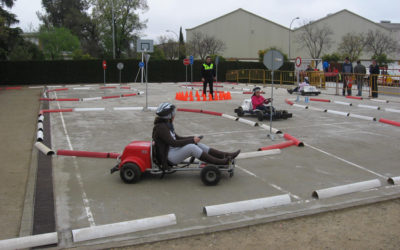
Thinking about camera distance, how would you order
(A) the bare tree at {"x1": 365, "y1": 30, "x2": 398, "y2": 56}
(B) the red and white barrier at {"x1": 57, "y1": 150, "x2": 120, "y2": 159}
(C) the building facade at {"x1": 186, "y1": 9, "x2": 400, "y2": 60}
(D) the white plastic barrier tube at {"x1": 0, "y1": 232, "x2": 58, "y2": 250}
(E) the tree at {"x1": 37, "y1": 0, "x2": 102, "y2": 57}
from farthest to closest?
1. (E) the tree at {"x1": 37, "y1": 0, "x2": 102, "y2": 57}
2. (C) the building facade at {"x1": 186, "y1": 9, "x2": 400, "y2": 60}
3. (A) the bare tree at {"x1": 365, "y1": 30, "x2": 398, "y2": 56}
4. (B) the red and white barrier at {"x1": 57, "y1": 150, "x2": 120, "y2": 159}
5. (D) the white plastic barrier tube at {"x1": 0, "y1": 232, "x2": 58, "y2": 250}

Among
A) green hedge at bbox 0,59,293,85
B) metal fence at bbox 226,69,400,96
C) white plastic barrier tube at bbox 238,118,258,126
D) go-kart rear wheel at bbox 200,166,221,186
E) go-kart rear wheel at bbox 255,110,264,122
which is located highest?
green hedge at bbox 0,59,293,85

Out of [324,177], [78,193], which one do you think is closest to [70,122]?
[78,193]

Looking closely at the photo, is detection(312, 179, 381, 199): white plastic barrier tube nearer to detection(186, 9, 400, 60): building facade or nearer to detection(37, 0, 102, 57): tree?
detection(186, 9, 400, 60): building facade

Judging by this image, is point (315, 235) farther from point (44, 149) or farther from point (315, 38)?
point (315, 38)

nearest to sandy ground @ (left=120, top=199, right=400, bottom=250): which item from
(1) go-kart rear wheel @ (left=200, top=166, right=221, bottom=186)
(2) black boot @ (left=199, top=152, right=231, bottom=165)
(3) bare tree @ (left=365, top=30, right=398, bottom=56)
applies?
(1) go-kart rear wheel @ (left=200, top=166, right=221, bottom=186)

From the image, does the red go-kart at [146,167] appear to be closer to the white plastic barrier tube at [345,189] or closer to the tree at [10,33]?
the white plastic barrier tube at [345,189]

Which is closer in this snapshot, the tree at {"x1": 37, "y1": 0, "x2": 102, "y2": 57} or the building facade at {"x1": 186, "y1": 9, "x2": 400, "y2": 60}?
the building facade at {"x1": 186, "y1": 9, "x2": 400, "y2": 60}

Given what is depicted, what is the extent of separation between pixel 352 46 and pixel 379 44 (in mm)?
5051

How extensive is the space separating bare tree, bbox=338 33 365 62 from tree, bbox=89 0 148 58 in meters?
29.8

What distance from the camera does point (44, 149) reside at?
8.79 m

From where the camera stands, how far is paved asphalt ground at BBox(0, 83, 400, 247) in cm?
527

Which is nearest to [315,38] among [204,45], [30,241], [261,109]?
[204,45]

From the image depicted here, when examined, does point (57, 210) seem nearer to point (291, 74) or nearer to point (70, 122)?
point (70, 122)

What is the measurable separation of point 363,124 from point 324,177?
6.31 metres
